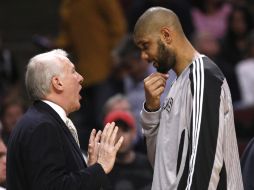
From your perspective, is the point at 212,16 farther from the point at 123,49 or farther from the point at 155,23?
the point at 155,23

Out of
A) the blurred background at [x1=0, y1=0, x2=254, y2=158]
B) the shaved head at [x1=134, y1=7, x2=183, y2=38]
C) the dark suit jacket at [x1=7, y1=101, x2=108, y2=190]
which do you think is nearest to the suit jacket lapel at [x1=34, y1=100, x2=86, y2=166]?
the dark suit jacket at [x1=7, y1=101, x2=108, y2=190]

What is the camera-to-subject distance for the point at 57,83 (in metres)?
5.62

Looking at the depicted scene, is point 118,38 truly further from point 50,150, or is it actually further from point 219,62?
point 50,150

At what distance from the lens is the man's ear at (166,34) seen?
5590mm

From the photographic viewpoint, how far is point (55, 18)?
45.2ft

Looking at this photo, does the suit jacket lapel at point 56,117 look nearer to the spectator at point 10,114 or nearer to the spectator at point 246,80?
the spectator at point 10,114

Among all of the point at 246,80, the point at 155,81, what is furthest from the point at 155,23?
the point at 246,80

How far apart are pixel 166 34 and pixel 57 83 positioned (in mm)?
686

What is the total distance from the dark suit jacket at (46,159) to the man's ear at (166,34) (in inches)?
29.7

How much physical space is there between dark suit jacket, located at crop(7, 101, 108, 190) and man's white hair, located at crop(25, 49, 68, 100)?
0.25ft

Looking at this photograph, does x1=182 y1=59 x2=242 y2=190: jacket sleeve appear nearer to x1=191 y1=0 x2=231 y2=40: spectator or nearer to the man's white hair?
the man's white hair

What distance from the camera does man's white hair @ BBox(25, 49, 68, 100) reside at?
18.3 ft

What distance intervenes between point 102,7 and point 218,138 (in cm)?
615

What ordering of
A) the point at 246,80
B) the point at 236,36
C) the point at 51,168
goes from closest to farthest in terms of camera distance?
the point at 51,168 < the point at 246,80 < the point at 236,36
